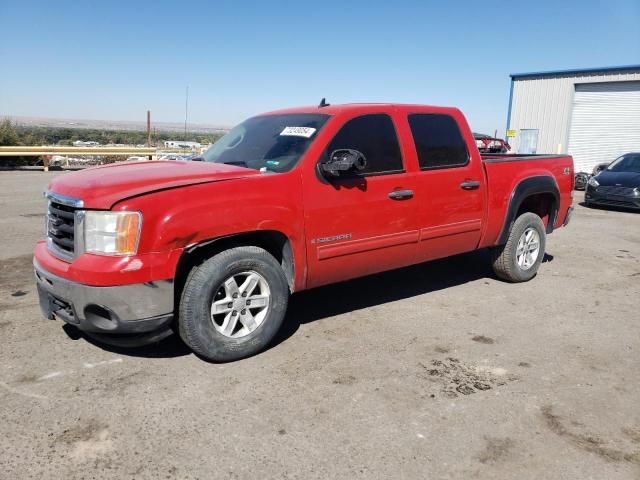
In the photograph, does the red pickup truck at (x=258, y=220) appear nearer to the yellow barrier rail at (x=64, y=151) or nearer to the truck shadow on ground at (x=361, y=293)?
the truck shadow on ground at (x=361, y=293)

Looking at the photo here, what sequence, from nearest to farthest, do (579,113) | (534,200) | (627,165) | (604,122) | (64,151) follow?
(534,200) → (627,165) → (64,151) → (604,122) → (579,113)

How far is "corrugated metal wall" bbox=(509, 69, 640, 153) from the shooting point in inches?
895

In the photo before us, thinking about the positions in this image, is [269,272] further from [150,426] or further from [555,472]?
[555,472]

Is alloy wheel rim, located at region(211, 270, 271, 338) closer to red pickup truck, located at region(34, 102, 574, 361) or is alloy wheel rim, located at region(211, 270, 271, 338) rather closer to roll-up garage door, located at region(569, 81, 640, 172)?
red pickup truck, located at region(34, 102, 574, 361)

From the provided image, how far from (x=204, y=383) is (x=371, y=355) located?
1.24 meters

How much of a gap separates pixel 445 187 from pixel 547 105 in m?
21.3

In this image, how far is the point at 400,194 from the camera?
15.0 feet

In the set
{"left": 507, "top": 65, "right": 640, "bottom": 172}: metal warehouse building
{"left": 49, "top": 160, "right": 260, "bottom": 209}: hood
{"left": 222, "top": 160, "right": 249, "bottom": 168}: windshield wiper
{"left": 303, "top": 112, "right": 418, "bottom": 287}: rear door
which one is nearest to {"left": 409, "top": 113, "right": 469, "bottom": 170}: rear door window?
{"left": 303, "top": 112, "right": 418, "bottom": 287}: rear door

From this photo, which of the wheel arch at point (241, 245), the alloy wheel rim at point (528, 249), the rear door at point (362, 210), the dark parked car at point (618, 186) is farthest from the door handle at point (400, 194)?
the dark parked car at point (618, 186)

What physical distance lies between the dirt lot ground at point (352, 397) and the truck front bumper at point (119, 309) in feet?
1.01

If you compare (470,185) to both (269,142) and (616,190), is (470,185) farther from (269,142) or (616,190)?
(616,190)

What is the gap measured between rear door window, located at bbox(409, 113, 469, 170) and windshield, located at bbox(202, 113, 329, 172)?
98 cm

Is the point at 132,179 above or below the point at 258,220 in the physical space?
above

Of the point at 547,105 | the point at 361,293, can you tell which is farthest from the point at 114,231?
the point at 547,105
